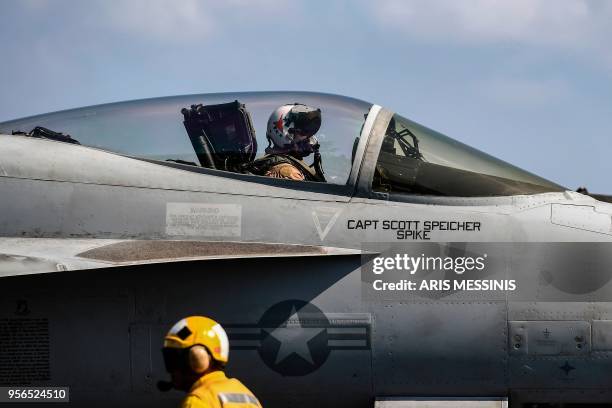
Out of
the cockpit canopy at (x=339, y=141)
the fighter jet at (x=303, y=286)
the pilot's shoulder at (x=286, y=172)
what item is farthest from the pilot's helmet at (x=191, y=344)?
the pilot's shoulder at (x=286, y=172)

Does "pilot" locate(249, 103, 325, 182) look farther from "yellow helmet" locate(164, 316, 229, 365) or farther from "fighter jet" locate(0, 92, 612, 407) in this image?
"yellow helmet" locate(164, 316, 229, 365)

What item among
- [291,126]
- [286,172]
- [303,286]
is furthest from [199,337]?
[291,126]

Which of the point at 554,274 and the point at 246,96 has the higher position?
the point at 246,96

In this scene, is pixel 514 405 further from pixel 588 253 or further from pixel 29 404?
pixel 29 404

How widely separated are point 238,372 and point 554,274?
2.43 m

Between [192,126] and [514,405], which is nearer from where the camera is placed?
[514,405]

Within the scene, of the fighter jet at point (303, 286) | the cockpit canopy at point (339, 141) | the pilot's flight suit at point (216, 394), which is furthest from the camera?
the cockpit canopy at point (339, 141)

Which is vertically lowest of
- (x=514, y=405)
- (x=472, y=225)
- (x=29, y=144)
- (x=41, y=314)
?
(x=514, y=405)

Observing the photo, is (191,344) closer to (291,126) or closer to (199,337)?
(199,337)

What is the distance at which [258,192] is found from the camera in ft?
24.3

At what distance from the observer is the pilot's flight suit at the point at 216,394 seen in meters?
4.27

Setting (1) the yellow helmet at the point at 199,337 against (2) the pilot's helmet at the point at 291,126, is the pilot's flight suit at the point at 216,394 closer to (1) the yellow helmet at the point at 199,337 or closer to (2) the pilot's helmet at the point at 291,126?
(1) the yellow helmet at the point at 199,337

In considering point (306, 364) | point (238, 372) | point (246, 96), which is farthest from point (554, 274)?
point (246, 96)

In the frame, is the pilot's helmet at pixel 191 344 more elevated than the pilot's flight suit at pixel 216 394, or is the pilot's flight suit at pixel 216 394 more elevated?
the pilot's helmet at pixel 191 344
